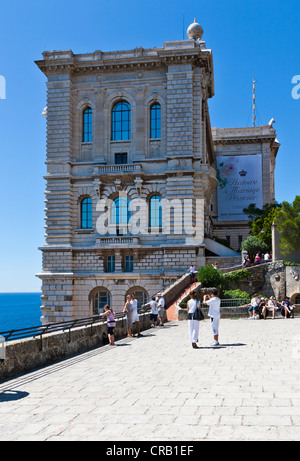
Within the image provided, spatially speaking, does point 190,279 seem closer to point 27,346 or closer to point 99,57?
point 99,57

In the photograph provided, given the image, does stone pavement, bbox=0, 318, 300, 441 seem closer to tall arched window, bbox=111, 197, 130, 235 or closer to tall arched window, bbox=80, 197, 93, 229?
tall arched window, bbox=111, 197, 130, 235

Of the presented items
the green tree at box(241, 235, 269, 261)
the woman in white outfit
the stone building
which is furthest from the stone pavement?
the green tree at box(241, 235, 269, 261)

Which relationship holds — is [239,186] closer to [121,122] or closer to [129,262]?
[121,122]

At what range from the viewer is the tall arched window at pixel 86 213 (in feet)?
137

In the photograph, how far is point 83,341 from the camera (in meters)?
15.6

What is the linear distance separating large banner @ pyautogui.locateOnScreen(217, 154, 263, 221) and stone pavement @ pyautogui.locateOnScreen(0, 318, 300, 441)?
47.8 metres

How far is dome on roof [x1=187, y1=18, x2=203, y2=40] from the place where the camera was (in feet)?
142

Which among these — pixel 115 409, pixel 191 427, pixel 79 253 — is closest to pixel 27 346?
pixel 115 409

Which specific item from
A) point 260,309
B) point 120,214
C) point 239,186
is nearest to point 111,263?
point 120,214

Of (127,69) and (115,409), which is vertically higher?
(127,69)

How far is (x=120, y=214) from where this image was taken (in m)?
41.0

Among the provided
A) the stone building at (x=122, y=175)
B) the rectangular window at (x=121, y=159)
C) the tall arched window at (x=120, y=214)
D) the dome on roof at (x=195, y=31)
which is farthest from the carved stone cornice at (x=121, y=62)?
the tall arched window at (x=120, y=214)

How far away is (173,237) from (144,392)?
Answer: 2974cm

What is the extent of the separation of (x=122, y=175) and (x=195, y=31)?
1395cm
